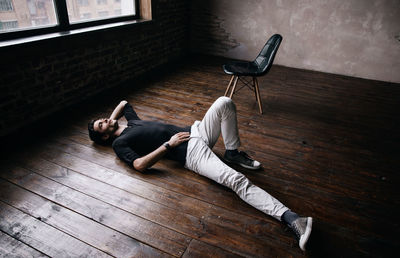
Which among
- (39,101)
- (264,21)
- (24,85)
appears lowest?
(39,101)

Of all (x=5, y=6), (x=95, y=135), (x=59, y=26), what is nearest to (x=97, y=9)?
(x=59, y=26)

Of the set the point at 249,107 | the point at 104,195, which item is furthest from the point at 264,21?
the point at 104,195

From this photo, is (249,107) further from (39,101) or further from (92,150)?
(39,101)

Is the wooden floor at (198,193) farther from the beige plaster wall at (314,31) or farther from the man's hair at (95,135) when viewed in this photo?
the beige plaster wall at (314,31)

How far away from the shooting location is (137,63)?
172 inches

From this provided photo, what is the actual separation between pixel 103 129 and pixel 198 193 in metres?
0.99

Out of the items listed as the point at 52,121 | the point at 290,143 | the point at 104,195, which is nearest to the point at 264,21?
the point at 290,143

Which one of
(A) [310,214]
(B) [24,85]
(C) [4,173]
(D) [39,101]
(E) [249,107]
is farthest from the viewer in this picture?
(E) [249,107]

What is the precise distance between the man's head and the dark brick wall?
0.93 m

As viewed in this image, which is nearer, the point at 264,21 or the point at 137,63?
the point at 137,63

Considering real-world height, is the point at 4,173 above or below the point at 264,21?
below

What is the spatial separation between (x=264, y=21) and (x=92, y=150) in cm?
439

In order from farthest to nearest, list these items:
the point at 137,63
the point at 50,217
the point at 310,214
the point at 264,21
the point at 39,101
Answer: the point at 264,21
the point at 137,63
the point at 39,101
the point at 310,214
the point at 50,217

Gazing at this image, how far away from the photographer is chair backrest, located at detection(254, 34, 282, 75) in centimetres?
333
